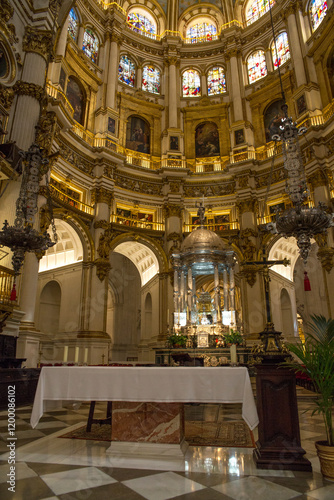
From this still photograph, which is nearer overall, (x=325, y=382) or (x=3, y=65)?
(x=325, y=382)

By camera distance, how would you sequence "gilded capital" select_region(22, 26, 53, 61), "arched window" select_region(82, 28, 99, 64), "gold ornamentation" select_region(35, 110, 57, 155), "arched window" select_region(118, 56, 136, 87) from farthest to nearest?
"arched window" select_region(118, 56, 136, 87) → "arched window" select_region(82, 28, 99, 64) → "gilded capital" select_region(22, 26, 53, 61) → "gold ornamentation" select_region(35, 110, 57, 155)

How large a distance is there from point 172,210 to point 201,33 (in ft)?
44.8

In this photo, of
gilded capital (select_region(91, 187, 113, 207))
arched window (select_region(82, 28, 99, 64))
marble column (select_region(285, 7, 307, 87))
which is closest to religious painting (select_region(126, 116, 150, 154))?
arched window (select_region(82, 28, 99, 64))

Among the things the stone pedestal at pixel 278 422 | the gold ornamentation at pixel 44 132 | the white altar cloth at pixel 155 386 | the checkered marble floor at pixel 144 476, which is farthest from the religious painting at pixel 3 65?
the stone pedestal at pixel 278 422

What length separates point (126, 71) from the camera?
21.5 meters

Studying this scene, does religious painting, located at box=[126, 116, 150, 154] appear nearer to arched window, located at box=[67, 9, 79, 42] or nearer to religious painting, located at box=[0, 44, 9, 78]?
arched window, located at box=[67, 9, 79, 42]

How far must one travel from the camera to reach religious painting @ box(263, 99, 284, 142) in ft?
63.0

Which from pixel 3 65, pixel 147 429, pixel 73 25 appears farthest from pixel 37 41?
pixel 147 429

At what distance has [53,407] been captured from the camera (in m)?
7.69

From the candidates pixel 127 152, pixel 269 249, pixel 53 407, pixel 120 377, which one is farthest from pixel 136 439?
pixel 127 152

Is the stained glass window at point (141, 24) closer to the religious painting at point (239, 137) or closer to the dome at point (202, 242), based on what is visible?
the religious painting at point (239, 137)

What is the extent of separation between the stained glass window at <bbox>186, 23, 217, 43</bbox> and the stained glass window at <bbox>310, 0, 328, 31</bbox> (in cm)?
681

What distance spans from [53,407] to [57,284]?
35.5 feet

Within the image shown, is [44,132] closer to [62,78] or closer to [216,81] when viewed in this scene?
[62,78]
